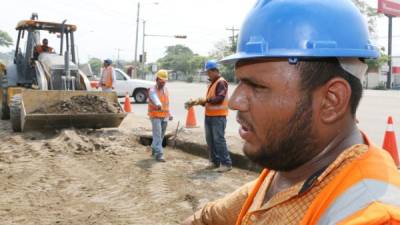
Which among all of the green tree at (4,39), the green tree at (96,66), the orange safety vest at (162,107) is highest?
the green tree at (4,39)

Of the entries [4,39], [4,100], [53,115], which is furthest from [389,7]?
[4,39]

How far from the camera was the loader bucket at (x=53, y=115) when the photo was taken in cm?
959

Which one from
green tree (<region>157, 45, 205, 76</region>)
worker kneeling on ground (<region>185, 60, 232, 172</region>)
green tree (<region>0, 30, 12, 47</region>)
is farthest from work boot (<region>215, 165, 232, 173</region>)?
green tree (<region>0, 30, 12, 47</region>)

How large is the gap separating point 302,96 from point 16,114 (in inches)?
385

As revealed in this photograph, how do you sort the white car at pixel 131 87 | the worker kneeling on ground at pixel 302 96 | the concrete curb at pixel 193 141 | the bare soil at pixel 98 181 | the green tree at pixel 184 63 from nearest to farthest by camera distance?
the worker kneeling on ground at pixel 302 96 < the bare soil at pixel 98 181 < the concrete curb at pixel 193 141 < the white car at pixel 131 87 < the green tree at pixel 184 63

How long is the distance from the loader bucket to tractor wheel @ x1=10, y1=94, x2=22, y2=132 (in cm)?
27

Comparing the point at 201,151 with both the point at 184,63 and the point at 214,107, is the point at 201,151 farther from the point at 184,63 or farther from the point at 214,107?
the point at 184,63

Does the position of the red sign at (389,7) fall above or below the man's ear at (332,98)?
above

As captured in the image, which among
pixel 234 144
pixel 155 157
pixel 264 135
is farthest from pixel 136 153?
pixel 264 135

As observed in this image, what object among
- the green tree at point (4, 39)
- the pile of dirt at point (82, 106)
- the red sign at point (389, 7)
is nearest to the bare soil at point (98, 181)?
the pile of dirt at point (82, 106)

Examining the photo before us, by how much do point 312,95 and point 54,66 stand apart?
444 inches

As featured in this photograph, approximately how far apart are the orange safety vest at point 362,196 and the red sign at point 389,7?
55.0m

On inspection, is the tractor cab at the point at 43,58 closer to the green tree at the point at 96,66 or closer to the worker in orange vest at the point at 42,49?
the worker in orange vest at the point at 42,49

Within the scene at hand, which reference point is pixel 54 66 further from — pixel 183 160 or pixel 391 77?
pixel 391 77
